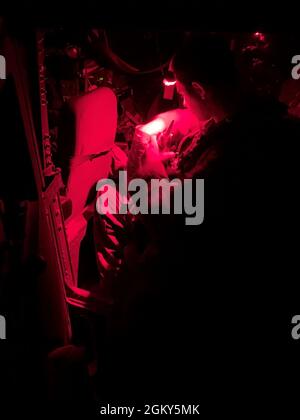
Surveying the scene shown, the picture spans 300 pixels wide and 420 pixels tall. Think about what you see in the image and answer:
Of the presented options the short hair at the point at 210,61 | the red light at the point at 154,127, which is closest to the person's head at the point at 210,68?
the short hair at the point at 210,61

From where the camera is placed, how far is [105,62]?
1.66 metres

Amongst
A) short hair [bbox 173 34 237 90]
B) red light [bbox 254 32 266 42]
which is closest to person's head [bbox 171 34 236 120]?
short hair [bbox 173 34 237 90]

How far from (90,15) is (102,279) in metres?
1.01

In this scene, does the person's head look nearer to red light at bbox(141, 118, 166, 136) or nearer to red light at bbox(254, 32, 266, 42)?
red light at bbox(254, 32, 266, 42)

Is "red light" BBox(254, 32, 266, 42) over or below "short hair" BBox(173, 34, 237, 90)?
over

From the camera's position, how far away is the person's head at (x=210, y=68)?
136 centimetres

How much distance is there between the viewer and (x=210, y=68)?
53.6 inches

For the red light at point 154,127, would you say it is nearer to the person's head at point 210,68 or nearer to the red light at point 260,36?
the person's head at point 210,68

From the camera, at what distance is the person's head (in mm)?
1361

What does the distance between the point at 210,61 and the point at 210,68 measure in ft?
0.07

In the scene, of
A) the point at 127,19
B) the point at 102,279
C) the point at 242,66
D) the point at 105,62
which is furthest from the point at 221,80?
the point at 102,279

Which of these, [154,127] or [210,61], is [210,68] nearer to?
[210,61]

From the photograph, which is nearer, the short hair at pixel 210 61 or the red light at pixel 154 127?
the short hair at pixel 210 61

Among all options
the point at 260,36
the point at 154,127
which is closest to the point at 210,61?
the point at 260,36
